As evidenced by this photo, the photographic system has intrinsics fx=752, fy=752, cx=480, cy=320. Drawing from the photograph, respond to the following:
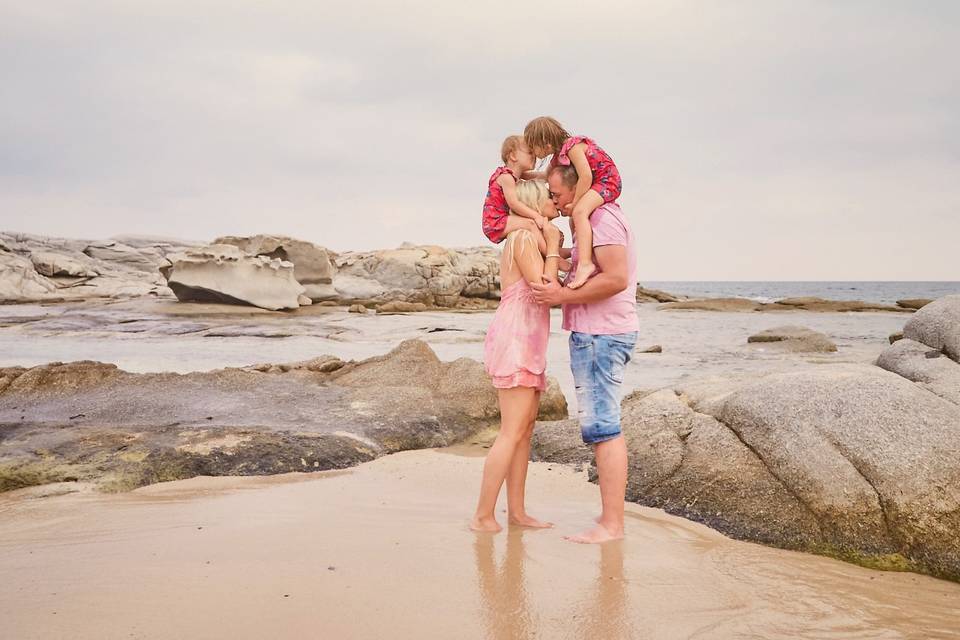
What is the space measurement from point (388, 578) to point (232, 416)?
11.7 ft

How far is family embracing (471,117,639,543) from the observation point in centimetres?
387

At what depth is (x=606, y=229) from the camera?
12.9ft

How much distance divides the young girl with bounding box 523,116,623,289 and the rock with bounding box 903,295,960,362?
4.79m

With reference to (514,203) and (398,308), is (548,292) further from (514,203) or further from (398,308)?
(398,308)

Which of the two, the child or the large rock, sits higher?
the child

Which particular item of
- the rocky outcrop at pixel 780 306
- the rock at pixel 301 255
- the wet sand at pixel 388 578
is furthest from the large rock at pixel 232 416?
the rocky outcrop at pixel 780 306

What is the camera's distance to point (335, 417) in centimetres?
630

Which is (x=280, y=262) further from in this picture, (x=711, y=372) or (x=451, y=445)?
(x=451, y=445)

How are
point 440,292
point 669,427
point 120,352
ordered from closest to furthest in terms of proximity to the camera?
point 669,427
point 120,352
point 440,292

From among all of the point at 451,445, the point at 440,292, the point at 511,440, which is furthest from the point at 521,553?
the point at 440,292

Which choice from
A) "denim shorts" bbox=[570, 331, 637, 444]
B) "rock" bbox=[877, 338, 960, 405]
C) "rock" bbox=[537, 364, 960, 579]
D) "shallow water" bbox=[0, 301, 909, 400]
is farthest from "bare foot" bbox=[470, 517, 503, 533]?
"shallow water" bbox=[0, 301, 909, 400]

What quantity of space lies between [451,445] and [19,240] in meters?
40.8

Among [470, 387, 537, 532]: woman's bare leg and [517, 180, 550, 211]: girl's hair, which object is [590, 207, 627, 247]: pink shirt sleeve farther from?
[470, 387, 537, 532]: woman's bare leg

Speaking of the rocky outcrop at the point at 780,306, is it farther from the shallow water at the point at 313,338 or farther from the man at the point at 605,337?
the man at the point at 605,337
